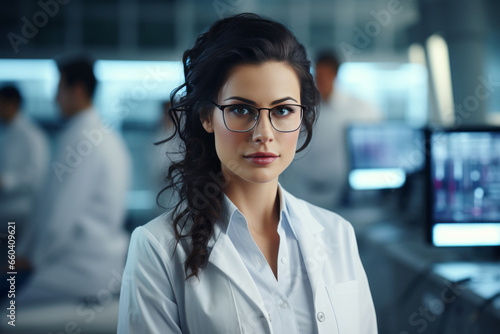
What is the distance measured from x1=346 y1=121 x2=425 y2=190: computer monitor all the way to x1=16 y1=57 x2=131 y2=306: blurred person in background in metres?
1.89

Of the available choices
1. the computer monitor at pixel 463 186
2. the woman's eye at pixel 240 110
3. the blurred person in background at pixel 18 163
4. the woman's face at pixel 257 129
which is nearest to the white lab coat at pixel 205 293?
the woman's face at pixel 257 129

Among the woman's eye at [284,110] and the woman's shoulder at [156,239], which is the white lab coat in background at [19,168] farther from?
the woman's eye at [284,110]

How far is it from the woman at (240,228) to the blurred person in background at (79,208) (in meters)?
1.40

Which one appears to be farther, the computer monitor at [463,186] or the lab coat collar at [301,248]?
the computer monitor at [463,186]

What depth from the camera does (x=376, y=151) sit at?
393 centimetres

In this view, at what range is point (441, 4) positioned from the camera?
4148 millimetres

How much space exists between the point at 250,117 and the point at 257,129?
4cm

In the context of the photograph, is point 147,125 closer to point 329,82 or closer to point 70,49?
point 70,49

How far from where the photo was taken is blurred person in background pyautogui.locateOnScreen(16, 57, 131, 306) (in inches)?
98.3

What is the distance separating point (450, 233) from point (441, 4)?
2.52 metres

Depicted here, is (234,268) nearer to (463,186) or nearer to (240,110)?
(240,110)

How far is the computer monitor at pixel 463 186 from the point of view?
2.37 meters

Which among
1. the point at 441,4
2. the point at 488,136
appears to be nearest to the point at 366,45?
the point at 441,4

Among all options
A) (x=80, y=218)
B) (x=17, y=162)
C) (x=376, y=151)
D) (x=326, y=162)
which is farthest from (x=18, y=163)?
(x=376, y=151)
